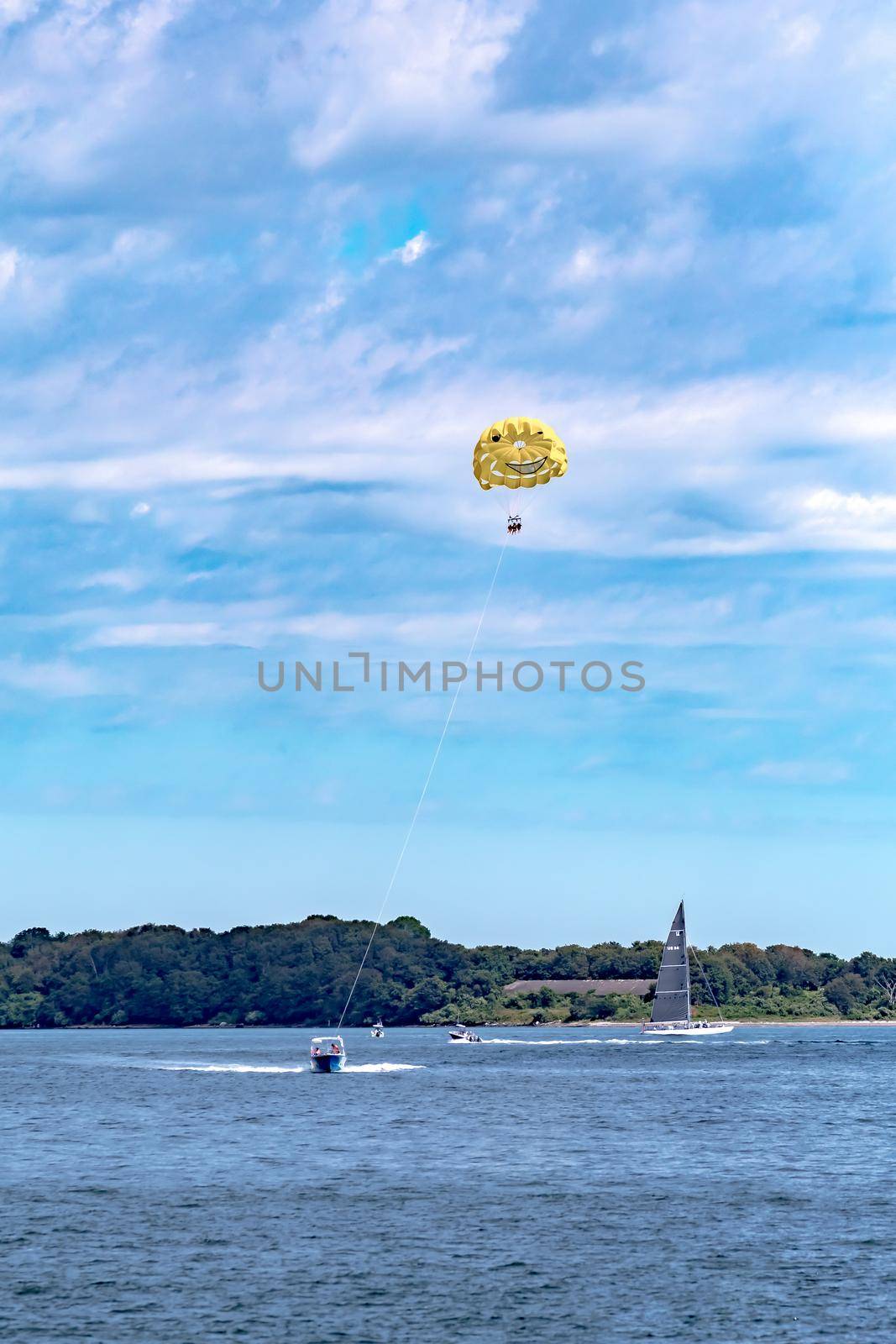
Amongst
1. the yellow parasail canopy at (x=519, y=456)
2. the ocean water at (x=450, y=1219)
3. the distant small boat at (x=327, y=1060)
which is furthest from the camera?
the distant small boat at (x=327, y=1060)

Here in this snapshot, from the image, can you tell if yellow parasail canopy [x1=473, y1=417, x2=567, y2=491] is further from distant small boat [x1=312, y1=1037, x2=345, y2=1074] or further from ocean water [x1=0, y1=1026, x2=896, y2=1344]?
distant small boat [x1=312, y1=1037, x2=345, y2=1074]

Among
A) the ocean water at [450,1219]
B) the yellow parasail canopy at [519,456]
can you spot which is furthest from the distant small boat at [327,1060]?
the yellow parasail canopy at [519,456]

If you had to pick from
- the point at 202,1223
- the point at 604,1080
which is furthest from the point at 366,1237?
the point at 604,1080

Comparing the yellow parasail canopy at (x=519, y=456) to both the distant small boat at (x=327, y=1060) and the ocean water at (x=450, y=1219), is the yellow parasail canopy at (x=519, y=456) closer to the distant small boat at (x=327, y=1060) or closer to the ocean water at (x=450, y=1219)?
the ocean water at (x=450, y=1219)

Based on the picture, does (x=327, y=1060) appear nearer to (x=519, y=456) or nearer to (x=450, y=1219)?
(x=519, y=456)

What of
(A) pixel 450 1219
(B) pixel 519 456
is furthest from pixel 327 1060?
(A) pixel 450 1219

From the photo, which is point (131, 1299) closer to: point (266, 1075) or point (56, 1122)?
point (56, 1122)
